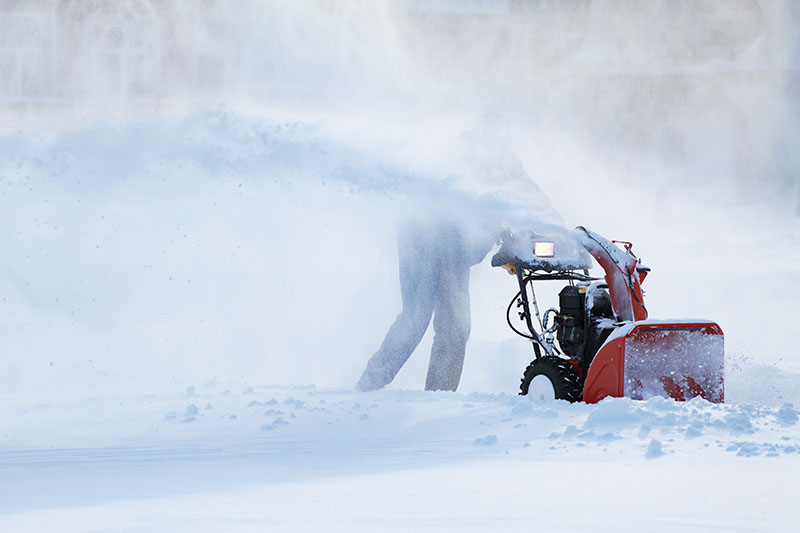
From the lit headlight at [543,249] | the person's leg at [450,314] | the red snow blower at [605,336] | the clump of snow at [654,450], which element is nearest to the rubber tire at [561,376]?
the red snow blower at [605,336]

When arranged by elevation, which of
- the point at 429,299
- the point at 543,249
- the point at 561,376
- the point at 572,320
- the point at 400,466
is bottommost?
the point at 400,466

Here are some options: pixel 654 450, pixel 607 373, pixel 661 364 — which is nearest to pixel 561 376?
pixel 607 373

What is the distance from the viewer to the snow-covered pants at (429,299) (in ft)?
22.3

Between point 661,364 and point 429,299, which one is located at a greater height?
point 429,299

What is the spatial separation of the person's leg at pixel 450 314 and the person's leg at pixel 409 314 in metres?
0.08

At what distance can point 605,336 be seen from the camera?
5.34 metres

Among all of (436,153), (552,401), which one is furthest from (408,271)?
(552,401)

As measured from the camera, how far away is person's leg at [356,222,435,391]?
6.79 metres

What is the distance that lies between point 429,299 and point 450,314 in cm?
20

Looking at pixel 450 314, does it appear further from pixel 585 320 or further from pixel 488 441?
pixel 488 441

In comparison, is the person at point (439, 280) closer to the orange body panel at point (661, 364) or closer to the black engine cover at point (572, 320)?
the black engine cover at point (572, 320)

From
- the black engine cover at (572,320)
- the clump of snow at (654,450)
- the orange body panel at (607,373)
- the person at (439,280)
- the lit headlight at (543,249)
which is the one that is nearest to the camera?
the clump of snow at (654,450)

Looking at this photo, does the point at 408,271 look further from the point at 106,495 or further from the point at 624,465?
the point at 106,495

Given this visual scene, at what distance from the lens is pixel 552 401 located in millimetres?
5328
